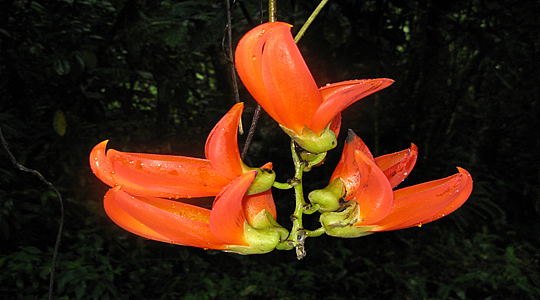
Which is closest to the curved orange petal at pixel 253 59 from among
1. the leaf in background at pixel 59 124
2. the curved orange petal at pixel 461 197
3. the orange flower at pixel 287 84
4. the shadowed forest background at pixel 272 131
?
the orange flower at pixel 287 84

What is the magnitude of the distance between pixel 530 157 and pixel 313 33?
1.88 meters

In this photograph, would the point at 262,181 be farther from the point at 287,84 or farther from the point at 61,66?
the point at 61,66

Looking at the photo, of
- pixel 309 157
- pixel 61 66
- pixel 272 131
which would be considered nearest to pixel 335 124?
pixel 309 157

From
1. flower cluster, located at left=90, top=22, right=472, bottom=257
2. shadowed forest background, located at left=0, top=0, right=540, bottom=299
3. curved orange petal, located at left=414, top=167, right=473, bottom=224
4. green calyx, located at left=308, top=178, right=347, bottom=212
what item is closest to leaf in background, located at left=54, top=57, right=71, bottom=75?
shadowed forest background, located at left=0, top=0, right=540, bottom=299

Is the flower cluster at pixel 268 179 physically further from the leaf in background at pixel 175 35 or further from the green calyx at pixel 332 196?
the leaf in background at pixel 175 35

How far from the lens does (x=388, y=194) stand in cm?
42

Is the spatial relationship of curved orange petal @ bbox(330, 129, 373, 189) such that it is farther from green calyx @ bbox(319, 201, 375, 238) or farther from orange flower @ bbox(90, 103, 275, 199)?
orange flower @ bbox(90, 103, 275, 199)

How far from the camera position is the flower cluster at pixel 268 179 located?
404mm

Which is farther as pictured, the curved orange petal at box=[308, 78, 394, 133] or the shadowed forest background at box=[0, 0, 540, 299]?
the shadowed forest background at box=[0, 0, 540, 299]

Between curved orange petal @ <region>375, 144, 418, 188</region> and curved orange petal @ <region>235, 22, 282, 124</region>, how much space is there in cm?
17

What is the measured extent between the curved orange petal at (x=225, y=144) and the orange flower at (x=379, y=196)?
0.41 feet

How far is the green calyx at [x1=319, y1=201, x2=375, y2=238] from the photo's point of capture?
48cm

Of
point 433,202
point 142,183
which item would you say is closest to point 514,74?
point 433,202

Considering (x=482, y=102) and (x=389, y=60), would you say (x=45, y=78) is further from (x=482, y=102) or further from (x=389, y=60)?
(x=482, y=102)
